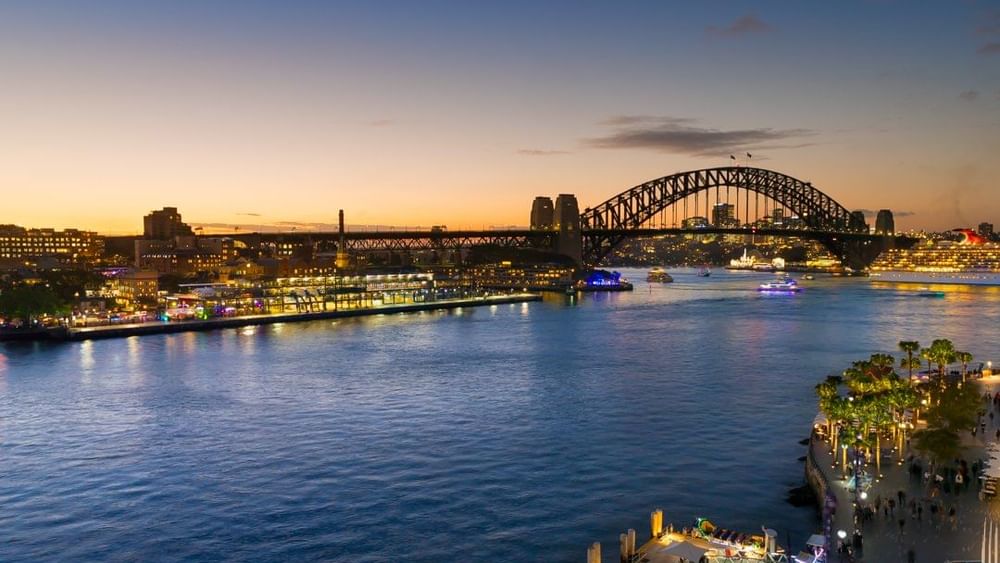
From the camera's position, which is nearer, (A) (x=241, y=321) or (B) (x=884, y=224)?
(A) (x=241, y=321)

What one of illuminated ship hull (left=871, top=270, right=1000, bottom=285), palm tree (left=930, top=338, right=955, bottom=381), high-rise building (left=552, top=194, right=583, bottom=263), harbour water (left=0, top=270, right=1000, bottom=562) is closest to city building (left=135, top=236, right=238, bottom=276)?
high-rise building (left=552, top=194, right=583, bottom=263)

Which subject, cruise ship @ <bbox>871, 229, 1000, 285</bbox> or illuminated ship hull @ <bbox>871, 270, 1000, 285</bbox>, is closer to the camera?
illuminated ship hull @ <bbox>871, 270, 1000, 285</bbox>

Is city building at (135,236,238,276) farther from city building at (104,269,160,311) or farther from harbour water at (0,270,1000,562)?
harbour water at (0,270,1000,562)

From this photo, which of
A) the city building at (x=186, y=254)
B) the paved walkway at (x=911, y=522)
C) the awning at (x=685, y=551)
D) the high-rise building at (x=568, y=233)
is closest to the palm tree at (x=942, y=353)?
the paved walkway at (x=911, y=522)

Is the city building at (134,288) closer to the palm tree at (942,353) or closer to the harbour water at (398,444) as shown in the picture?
the harbour water at (398,444)

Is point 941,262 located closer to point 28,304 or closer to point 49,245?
point 28,304

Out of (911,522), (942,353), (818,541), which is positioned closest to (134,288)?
(942,353)

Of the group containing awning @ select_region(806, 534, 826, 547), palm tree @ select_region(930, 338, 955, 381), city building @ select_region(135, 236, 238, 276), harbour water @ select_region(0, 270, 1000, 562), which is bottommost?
harbour water @ select_region(0, 270, 1000, 562)
